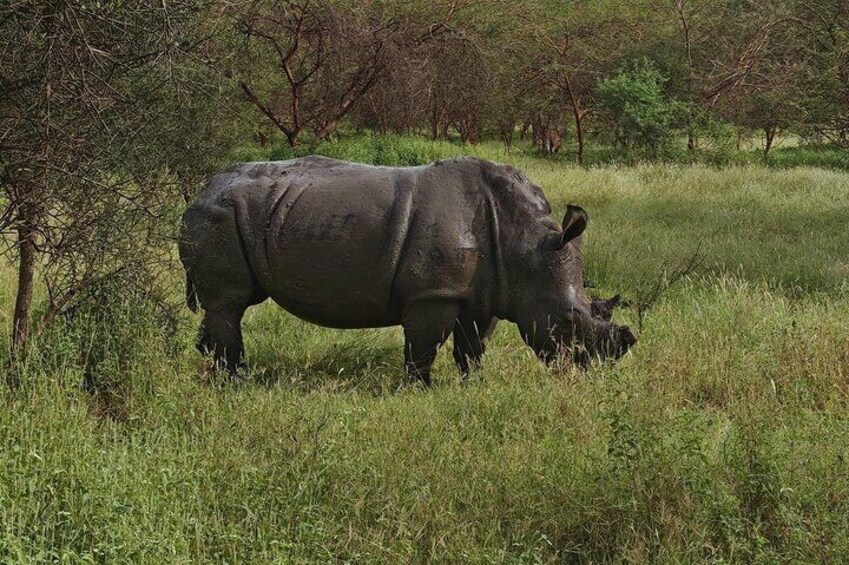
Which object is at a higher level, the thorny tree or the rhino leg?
the thorny tree

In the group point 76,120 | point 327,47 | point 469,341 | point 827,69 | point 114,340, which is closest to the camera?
point 76,120

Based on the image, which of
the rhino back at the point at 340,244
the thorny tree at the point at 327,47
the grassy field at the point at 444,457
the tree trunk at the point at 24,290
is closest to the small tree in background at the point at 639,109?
the thorny tree at the point at 327,47

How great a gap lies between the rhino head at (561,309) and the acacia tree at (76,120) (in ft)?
7.88

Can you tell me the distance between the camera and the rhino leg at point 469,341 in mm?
5906

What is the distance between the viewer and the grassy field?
11.4 ft

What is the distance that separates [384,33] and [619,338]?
Answer: 17.3m

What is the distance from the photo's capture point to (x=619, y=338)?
547cm

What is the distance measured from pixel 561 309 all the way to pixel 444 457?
162cm

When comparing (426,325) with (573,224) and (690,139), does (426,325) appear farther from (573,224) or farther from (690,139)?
(690,139)

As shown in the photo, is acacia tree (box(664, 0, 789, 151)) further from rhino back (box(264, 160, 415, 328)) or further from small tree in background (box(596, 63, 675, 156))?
rhino back (box(264, 160, 415, 328))

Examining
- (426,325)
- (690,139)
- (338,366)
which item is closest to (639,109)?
(690,139)

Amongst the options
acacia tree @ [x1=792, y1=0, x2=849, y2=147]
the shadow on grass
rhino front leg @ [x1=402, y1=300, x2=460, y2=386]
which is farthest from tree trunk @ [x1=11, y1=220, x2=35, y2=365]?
acacia tree @ [x1=792, y1=0, x2=849, y2=147]

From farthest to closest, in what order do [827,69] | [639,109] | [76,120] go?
1. [639,109]
2. [827,69]
3. [76,120]

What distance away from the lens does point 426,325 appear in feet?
18.3
